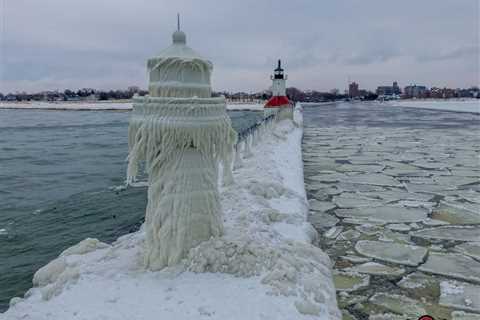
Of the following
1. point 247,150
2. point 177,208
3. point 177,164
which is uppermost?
point 177,164

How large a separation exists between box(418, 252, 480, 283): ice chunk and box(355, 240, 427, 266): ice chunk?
0.13 m

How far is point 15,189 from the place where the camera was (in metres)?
12.0

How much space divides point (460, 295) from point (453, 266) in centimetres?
82

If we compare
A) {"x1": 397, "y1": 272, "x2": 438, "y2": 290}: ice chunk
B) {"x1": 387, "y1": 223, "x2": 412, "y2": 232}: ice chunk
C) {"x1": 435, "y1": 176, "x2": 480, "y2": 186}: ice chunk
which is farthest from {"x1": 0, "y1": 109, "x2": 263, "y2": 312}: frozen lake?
{"x1": 435, "y1": 176, "x2": 480, "y2": 186}: ice chunk

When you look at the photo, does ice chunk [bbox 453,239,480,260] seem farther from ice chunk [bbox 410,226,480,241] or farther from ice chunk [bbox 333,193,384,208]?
ice chunk [bbox 333,193,384,208]

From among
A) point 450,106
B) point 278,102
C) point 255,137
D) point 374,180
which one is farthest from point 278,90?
point 450,106

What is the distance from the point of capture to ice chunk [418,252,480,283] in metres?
4.97

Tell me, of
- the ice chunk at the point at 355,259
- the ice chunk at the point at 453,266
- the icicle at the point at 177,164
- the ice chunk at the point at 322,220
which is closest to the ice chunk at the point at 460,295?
the ice chunk at the point at 453,266

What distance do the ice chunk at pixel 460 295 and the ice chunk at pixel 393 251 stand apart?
61 cm

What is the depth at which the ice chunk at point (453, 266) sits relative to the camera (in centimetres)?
497

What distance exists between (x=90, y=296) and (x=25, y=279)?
298 centimetres

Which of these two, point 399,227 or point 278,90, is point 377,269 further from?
point 278,90

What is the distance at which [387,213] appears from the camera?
7328 millimetres

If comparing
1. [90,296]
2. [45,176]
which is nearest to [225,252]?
[90,296]
